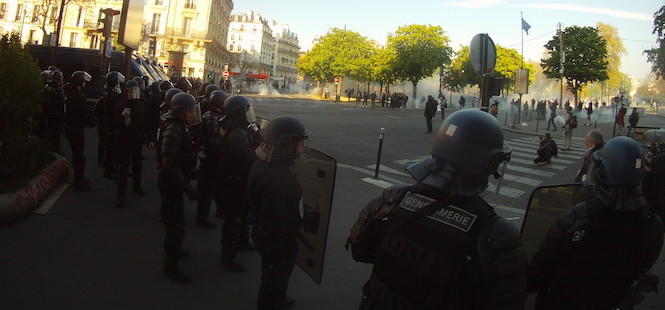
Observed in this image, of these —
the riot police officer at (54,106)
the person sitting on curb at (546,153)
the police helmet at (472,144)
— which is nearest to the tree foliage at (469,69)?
the person sitting on curb at (546,153)

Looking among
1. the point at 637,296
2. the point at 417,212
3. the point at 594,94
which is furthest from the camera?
the point at 594,94

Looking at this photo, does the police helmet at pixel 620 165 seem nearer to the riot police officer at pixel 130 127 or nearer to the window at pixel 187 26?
the riot police officer at pixel 130 127

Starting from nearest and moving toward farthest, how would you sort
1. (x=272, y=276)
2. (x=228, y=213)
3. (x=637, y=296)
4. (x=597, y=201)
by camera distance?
1. (x=597, y=201)
2. (x=637, y=296)
3. (x=272, y=276)
4. (x=228, y=213)

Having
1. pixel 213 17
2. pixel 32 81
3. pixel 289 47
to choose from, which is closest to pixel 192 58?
pixel 213 17

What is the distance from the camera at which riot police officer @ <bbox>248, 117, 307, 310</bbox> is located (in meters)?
3.07

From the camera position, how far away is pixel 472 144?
1825mm

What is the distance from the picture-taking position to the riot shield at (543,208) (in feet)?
8.08

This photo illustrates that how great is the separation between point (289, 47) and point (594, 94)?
291 feet

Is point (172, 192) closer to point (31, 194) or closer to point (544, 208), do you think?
point (31, 194)

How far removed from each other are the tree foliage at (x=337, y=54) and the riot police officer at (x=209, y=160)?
192ft

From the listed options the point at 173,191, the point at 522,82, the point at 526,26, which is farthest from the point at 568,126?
the point at 173,191

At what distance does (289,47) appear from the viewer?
472ft

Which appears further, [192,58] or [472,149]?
[192,58]

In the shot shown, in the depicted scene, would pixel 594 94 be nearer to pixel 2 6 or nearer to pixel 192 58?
pixel 192 58
